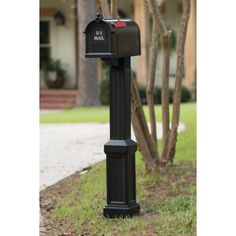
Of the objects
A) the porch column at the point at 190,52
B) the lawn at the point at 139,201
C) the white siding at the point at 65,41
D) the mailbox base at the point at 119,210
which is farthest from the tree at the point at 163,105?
the white siding at the point at 65,41

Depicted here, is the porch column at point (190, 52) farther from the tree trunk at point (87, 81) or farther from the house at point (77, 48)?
the tree trunk at point (87, 81)

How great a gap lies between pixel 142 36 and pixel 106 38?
61.1ft

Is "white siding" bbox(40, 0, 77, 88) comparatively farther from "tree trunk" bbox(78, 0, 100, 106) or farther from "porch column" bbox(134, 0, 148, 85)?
"tree trunk" bbox(78, 0, 100, 106)

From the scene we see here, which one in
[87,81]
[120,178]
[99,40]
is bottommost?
[87,81]

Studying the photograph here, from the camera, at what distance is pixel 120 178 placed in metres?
6.53

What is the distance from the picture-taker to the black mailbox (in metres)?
6.19

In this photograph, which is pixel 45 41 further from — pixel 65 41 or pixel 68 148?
pixel 68 148

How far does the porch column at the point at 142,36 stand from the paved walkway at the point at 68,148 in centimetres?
907

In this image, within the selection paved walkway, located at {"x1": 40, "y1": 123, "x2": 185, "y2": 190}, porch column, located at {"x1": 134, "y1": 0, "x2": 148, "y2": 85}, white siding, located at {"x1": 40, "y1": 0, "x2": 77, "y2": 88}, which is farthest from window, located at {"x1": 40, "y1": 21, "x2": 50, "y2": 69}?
paved walkway, located at {"x1": 40, "y1": 123, "x2": 185, "y2": 190}

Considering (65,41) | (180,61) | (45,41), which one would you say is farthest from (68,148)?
(45,41)

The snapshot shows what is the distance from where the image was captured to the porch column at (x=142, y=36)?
79.6ft
